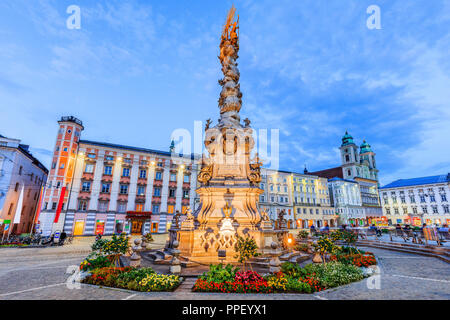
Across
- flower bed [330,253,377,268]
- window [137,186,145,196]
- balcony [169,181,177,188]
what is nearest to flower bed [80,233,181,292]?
flower bed [330,253,377,268]

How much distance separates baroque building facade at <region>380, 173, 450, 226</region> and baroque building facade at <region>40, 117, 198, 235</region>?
69.0 m

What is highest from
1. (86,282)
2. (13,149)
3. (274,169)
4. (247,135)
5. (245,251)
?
(274,169)

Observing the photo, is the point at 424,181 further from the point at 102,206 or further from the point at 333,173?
→ the point at 102,206

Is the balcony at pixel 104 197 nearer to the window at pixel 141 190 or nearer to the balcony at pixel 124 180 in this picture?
the balcony at pixel 124 180

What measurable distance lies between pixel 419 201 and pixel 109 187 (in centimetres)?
9239

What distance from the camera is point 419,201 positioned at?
69938 millimetres

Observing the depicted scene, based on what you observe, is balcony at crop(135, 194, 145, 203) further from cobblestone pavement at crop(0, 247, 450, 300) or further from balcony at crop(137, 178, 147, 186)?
cobblestone pavement at crop(0, 247, 450, 300)

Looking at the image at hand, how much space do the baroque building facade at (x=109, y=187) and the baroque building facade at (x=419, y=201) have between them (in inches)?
2718

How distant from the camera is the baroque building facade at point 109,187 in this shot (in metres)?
36.6

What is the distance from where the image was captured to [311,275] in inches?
327
